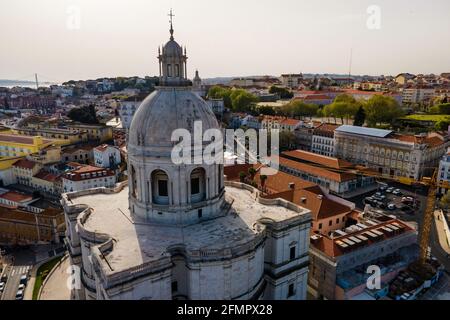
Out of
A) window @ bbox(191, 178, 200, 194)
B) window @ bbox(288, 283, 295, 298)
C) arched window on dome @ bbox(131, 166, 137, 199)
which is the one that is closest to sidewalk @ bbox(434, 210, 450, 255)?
window @ bbox(288, 283, 295, 298)

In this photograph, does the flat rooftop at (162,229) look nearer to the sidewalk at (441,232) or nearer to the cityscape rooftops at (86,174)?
the cityscape rooftops at (86,174)

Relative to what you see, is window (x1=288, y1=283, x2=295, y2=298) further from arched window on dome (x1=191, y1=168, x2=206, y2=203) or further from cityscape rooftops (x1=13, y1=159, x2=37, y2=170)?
cityscape rooftops (x1=13, y1=159, x2=37, y2=170)

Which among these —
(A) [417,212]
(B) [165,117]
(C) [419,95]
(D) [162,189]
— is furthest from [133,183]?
(C) [419,95]

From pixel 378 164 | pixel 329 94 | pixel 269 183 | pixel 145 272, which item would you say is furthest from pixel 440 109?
pixel 145 272

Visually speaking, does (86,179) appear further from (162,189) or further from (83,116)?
(83,116)

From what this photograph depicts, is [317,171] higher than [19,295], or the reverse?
[317,171]

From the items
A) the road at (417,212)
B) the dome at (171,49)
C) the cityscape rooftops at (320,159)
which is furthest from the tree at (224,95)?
the dome at (171,49)
